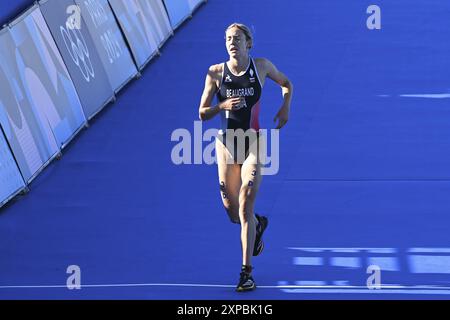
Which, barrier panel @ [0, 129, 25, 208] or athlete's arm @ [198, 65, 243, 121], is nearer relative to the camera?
athlete's arm @ [198, 65, 243, 121]

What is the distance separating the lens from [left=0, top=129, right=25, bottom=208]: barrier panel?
13.5 m

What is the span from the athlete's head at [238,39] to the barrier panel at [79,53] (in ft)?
18.6

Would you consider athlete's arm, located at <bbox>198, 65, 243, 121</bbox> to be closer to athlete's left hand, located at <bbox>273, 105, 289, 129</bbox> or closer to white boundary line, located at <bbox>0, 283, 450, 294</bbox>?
athlete's left hand, located at <bbox>273, 105, 289, 129</bbox>

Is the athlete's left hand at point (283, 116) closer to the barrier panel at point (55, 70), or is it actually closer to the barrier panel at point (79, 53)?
the barrier panel at point (55, 70)

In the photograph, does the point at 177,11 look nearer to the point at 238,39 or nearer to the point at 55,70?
the point at 55,70

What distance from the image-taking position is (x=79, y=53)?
16.8 m

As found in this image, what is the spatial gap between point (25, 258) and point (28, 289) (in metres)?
1.09

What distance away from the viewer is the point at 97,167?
49.9ft

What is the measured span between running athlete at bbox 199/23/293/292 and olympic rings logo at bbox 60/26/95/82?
5.68m

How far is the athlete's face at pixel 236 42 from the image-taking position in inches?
419

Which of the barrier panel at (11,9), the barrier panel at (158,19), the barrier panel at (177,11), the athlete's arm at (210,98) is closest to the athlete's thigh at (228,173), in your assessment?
the athlete's arm at (210,98)

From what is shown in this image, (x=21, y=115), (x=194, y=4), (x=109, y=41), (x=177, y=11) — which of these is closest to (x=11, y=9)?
(x=21, y=115)

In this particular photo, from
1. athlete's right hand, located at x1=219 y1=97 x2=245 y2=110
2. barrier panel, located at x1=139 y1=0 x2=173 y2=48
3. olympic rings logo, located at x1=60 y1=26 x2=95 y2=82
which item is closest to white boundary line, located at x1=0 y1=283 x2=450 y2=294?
athlete's right hand, located at x1=219 y1=97 x2=245 y2=110
